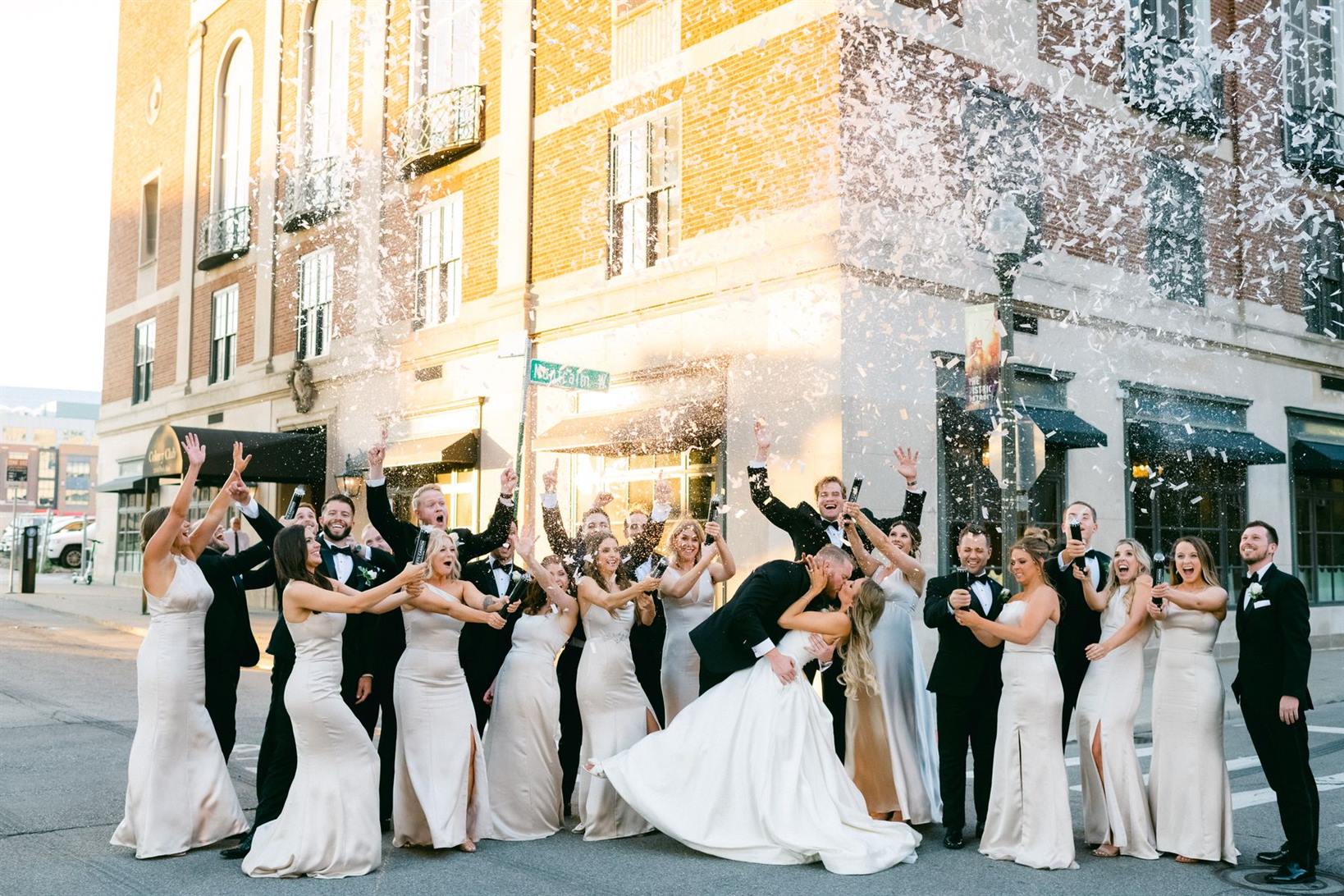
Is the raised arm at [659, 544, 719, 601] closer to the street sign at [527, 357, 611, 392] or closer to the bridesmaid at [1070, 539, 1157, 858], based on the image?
the bridesmaid at [1070, 539, 1157, 858]

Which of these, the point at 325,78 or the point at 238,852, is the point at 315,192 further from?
the point at 238,852

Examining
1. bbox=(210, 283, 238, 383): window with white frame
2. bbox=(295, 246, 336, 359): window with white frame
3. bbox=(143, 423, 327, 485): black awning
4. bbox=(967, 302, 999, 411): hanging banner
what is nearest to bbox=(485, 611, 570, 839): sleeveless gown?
bbox=(967, 302, 999, 411): hanging banner

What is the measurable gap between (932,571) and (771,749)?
7.47m

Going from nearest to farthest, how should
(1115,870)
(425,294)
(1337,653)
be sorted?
(1115,870)
(1337,653)
(425,294)

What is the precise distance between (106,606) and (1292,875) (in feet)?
77.4

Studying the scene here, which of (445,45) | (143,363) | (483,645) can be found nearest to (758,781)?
(483,645)

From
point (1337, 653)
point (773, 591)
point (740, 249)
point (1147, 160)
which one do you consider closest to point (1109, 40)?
point (1147, 160)

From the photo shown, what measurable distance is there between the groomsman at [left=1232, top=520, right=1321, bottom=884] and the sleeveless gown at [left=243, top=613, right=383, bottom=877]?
4.45 m

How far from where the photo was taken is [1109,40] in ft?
52.1

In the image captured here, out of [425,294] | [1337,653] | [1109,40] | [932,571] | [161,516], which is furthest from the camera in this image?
[425,294]

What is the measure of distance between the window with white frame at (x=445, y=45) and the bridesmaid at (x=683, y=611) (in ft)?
42.9

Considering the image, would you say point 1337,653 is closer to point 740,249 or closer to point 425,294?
point 740,249

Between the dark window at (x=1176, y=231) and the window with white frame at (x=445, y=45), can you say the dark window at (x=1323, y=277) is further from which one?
the window with white frame at (x=445, y=45)

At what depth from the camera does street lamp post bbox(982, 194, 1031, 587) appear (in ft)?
33.0
